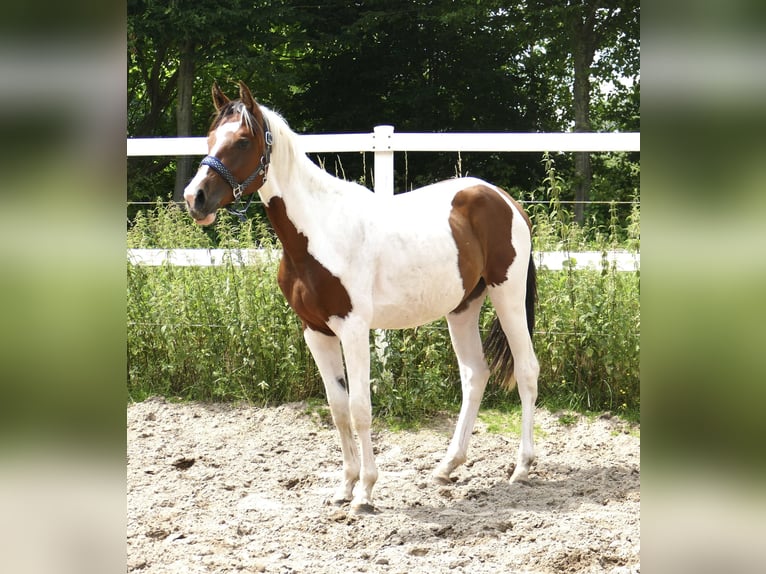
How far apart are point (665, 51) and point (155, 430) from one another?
4.73 meters

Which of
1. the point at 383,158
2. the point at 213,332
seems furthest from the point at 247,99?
the point at 213,332

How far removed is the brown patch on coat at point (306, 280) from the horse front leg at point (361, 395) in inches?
4.3

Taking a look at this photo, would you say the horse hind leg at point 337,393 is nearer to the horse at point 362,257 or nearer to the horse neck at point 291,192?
the horse at point 362,257

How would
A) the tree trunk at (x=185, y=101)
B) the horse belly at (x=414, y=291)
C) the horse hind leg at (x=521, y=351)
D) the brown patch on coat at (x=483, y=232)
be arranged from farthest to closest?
the tree trunk at (x=185, y=101)
the horse hind leg at (x=521, y=351)
the brown patch on coat at (x=483, y=232)
the horse belly at (x=414, y=291)

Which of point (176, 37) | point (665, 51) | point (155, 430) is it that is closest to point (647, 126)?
point (665, 51)

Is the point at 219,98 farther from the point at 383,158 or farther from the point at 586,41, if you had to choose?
the point at 586,41

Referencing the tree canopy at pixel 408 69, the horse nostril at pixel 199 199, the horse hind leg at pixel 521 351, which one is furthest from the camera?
the tree canopy at pixel 408 69

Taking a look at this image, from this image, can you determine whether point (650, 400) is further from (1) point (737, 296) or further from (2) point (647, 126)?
(2) point (647, 126)

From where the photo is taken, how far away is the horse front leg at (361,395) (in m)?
3.38

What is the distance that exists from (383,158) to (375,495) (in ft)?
7.49

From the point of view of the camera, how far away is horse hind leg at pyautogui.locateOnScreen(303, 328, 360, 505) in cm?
Result: 360

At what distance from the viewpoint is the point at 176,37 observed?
51.2 feet

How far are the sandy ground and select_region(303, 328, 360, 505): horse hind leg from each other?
0.44ft

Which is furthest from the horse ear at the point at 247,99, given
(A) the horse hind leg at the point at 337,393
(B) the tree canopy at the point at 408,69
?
(B) the tree canopy at the point at 408,69
